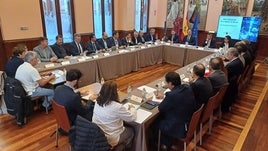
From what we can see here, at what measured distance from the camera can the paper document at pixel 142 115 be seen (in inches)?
84.1

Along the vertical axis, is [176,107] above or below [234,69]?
below

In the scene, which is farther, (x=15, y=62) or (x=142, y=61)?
(x=142, y=61)

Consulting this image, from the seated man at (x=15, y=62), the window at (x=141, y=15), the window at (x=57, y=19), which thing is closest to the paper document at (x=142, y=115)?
the seated man at (x=15, y=62)

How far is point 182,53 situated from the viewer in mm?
6746

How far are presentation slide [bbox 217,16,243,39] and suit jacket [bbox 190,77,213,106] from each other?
642cm

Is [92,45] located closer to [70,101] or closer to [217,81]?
[70,101]

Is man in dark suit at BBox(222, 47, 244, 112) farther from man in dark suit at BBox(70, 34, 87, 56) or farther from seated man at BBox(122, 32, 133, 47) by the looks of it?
seated man at BBox(122, 32, 133, 47)

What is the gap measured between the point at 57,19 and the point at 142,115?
221 inches

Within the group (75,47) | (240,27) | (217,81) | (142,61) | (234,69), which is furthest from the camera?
(240,27)

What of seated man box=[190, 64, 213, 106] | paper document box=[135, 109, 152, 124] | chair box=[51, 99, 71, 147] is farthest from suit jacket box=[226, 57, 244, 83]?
chair box=[51, 99, 71, 147]

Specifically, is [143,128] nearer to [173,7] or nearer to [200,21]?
[200,21]

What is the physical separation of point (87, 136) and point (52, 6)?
19.1 feet

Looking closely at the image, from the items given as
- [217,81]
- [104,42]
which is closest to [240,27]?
[104,42]

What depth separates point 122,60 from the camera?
5.58 meters
